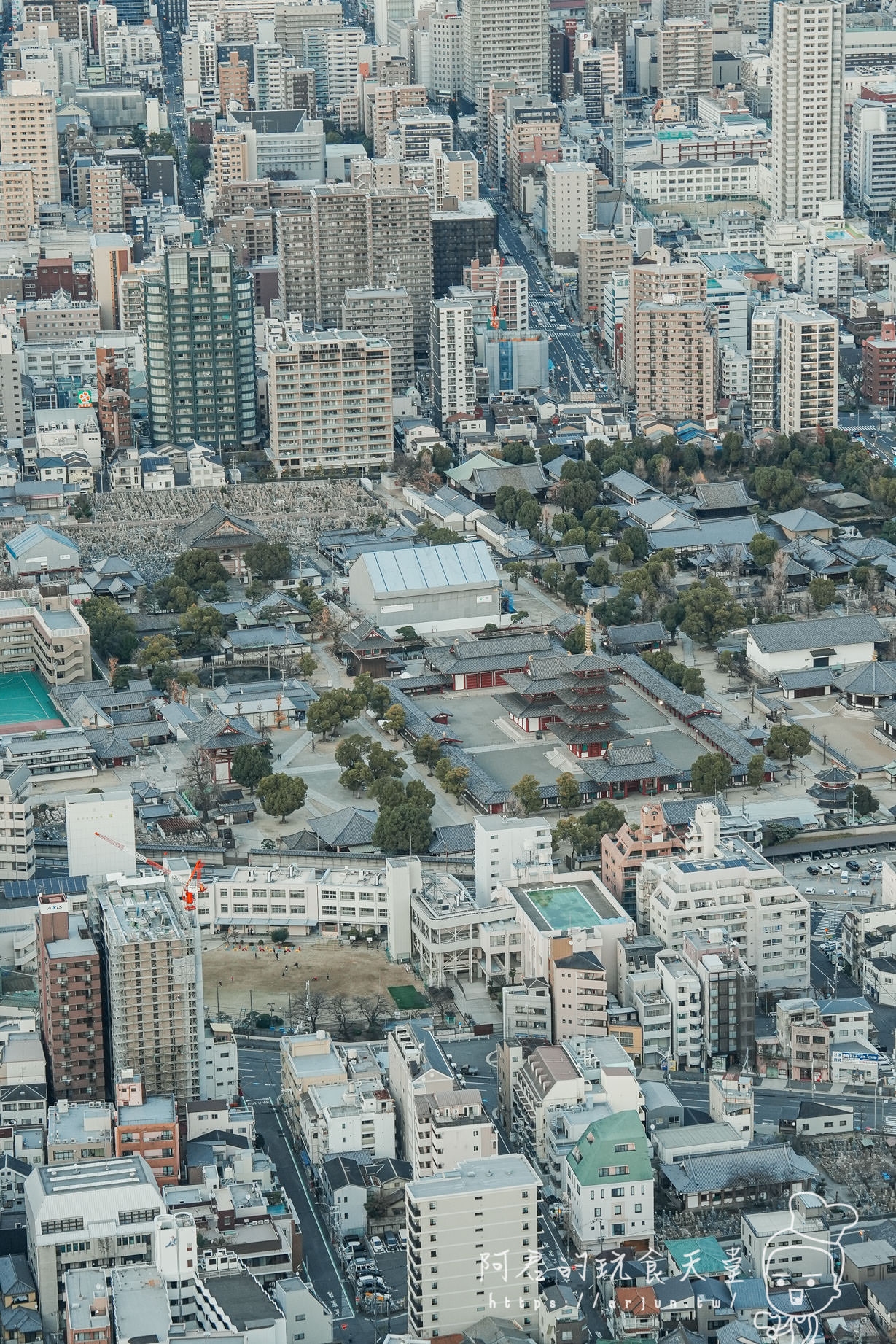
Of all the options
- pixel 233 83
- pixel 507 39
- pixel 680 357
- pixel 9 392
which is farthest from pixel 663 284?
pixel 233 83

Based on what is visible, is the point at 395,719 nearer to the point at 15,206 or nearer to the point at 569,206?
the point at 569,206

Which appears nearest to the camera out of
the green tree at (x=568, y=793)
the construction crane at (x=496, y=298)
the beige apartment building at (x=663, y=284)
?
the green tree at (x=568, y=793)

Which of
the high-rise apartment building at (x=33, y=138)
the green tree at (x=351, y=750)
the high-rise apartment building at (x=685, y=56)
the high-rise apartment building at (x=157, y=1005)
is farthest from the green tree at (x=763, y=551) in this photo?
the high-rise apartment building at (x=685, y=56)

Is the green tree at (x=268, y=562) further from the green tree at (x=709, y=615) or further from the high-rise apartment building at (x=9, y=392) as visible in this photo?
the high-rise apartment building at (x=9, y=392)

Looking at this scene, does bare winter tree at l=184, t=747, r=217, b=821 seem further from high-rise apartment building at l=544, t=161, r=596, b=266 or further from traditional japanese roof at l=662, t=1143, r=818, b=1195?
high-rise apartment building at l=544, t=161, r=596, b=266

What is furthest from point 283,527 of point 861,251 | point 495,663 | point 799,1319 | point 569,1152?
point 799,1319

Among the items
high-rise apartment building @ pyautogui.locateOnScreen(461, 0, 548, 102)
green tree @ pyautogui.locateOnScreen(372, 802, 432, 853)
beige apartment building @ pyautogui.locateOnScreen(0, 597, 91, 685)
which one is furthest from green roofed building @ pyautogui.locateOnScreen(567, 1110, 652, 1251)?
high-rise apartment building @ pyautogui.locateOnScreen(461, 0, 548, 102)
